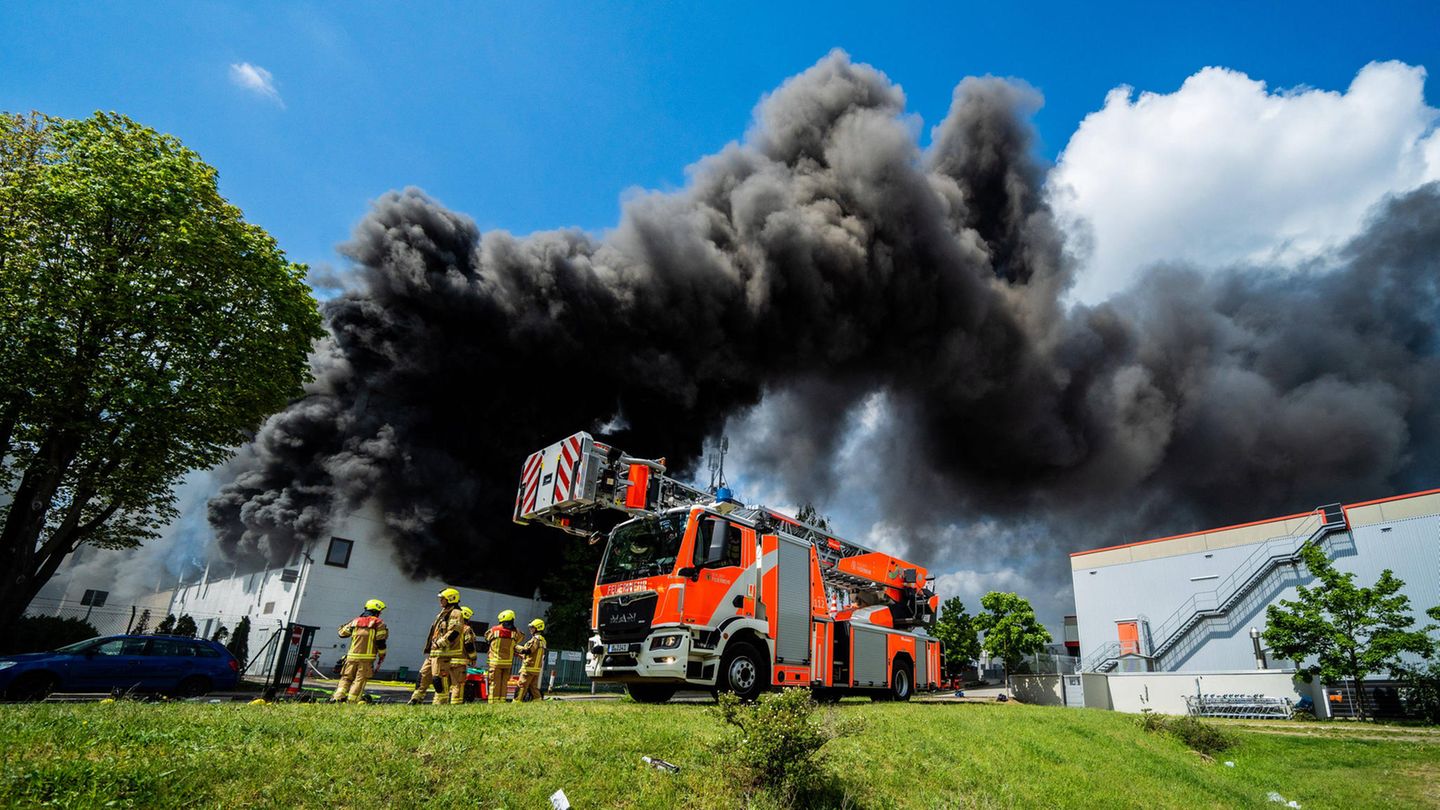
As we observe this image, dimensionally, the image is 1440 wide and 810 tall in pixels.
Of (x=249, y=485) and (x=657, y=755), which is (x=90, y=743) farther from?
(x=249, y=485)

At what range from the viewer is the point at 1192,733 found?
12.5 metres

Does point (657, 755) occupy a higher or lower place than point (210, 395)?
lower

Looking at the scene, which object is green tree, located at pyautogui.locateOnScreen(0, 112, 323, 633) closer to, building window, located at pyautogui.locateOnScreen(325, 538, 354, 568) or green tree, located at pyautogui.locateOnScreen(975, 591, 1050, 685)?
building window, located at pyautogui.locateOnScreen(325, 538, 354, 568)

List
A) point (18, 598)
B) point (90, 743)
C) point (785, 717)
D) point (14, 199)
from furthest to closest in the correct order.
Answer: point (18, 598) < point (14, 199) < point (785, 717) < point (90, 743)

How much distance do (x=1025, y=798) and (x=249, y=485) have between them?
2801cm

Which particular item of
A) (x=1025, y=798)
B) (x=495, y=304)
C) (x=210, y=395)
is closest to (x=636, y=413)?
(x=495, y=304)

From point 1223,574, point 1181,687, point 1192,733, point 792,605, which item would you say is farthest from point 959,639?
point 792,605

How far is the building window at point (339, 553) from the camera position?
26.2m

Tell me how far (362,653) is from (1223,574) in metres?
35.8

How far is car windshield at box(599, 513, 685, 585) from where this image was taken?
9.05 m

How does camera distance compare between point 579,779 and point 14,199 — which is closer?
point 579,779

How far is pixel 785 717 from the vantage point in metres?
5.20

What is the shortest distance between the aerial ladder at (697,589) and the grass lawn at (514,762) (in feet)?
3.80

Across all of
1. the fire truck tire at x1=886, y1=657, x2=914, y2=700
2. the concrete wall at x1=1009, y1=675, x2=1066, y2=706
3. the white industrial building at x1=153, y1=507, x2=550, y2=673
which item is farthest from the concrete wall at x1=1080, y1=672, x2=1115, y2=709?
the white industrial building at x1=153, y1=507, x2=550, y2=673
